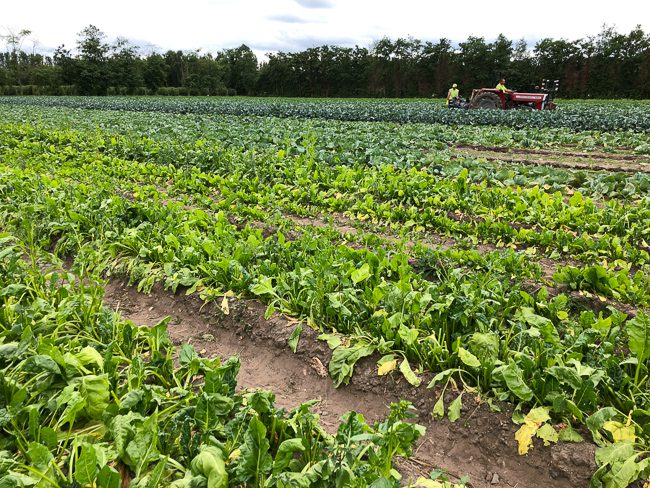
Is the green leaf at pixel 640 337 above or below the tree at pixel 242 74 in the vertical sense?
below

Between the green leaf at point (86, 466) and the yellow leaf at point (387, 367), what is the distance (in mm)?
1925

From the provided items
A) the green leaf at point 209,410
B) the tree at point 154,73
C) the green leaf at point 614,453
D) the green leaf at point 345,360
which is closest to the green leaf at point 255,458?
the green leaf at point 209,410

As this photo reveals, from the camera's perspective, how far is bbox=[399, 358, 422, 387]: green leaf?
3.17 meters

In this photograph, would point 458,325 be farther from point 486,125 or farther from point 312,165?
point 486,125

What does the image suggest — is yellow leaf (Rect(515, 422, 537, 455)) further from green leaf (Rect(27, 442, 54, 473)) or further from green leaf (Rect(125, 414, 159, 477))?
green leaf (Rect(27, 442, 54, 473))

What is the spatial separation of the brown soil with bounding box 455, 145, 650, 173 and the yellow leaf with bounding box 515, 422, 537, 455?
10008 mm

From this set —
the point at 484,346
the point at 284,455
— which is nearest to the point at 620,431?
the point at 484,346

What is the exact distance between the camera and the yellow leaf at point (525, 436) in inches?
105

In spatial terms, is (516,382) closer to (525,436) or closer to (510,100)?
(525,436)

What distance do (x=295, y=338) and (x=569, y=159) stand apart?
11736 millimetres

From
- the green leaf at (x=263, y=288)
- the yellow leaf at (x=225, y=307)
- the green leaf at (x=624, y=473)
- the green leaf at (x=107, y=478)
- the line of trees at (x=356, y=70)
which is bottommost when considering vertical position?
the green leaf at (x=624, y=473)

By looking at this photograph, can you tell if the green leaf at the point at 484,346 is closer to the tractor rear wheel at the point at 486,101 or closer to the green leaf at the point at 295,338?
the green leaf at the point at 295,338

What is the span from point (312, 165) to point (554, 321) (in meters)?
6.70

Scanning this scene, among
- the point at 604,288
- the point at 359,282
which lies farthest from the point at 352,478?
the point at 604,288
